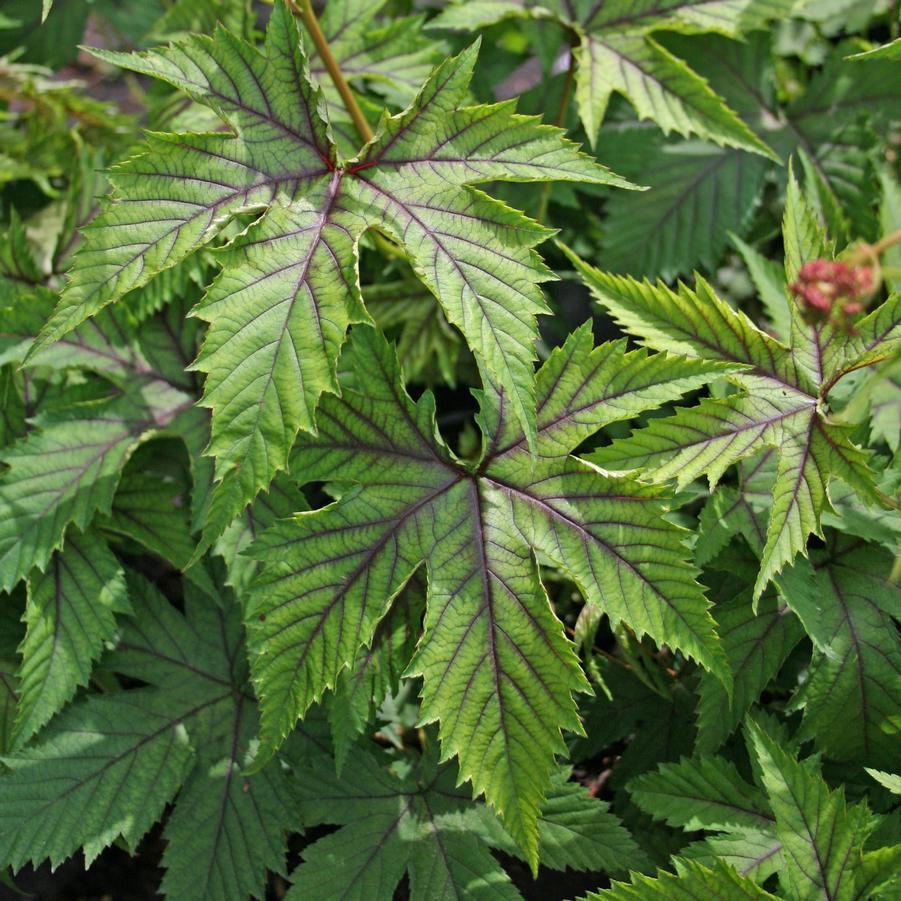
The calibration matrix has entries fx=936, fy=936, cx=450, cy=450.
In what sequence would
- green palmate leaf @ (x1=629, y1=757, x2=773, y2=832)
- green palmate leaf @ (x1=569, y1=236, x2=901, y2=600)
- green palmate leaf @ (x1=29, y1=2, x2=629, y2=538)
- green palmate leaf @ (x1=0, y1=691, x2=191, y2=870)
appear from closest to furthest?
green palmate leaf @ (x1=29, y1=2, x2=629, y2=538) < green palmate leaf @ (x1=569, y1=236, x2=901, y2=600) < green palmate leaf @ (x1=629, y1=757, x2=773, y2=832) < green palmate leaf @ (x1=0, y1=691, x2=191, y2=870)

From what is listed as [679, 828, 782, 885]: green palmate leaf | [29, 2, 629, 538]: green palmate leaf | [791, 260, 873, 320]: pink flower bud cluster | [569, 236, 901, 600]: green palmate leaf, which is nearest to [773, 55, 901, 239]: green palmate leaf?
[569, 236, 901, 600]: green palmate leaf

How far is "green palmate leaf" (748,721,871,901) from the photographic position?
4.53 feet

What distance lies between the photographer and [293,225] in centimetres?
140

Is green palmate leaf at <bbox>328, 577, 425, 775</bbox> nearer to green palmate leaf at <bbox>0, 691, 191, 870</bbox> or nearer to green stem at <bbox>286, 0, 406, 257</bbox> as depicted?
green palmate leaf at <bbox>0, 691, 191, 870</bbox>

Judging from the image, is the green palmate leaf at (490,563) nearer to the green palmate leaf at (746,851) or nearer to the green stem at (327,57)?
the green palmate leaf at (746,851)

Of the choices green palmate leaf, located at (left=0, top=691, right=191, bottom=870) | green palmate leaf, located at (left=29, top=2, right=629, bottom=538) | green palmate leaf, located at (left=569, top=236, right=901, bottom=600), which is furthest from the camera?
green palmate leaf, located at (left=0, top=691, right=191, bottom=870)

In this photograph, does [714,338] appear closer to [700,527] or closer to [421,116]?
[700,527]

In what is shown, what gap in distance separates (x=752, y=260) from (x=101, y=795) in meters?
1.58

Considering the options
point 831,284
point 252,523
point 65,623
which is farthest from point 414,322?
point 831,284

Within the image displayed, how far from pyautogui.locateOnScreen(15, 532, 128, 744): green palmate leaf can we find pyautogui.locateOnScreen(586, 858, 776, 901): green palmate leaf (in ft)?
3.23

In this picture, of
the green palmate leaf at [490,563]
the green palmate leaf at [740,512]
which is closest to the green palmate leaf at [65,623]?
the green palmate leaf at [490,563]

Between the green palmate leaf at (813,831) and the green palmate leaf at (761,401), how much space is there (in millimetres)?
336

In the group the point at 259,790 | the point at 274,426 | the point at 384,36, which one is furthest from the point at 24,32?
the point at 259,790

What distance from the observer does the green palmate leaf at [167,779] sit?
5.45 feet
